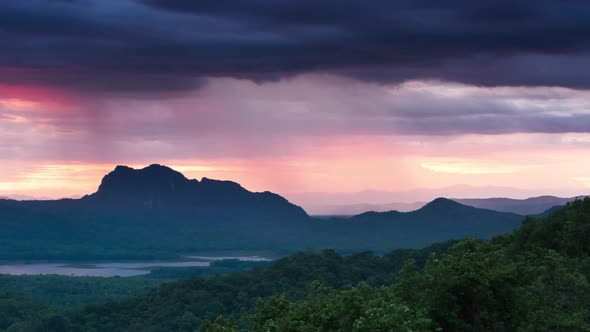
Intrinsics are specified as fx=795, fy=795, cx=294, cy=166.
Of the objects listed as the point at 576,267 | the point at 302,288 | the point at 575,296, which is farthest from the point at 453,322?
the point at 302,288

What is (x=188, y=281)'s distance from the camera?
10388 centimetres

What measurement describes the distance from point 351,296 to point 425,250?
86133 mm

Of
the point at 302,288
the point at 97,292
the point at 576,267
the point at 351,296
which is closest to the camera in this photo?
the point at 351,296

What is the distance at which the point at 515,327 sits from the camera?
26062mm

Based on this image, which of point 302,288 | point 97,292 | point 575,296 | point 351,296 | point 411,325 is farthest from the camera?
point 97,292

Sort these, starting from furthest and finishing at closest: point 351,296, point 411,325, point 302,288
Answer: point 302,288, point 351,296, point 411,325

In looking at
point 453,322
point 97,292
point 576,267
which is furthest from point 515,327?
point 97,292

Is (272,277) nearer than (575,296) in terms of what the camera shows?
No

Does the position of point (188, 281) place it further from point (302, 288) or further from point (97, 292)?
point (97, 292)

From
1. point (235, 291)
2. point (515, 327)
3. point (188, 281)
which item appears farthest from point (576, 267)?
point (188, 281)

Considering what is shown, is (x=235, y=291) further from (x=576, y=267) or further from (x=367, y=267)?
(x=576, y=267)

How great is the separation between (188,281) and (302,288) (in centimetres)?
1727

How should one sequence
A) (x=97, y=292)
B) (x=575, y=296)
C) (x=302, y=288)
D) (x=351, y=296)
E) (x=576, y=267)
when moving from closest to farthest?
(x=351, y=296) < (x=575, y=296) < (x=576, y=267) < (x=302, y=288) < (x=97, y=292)

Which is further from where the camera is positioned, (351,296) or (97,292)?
(97,292)
